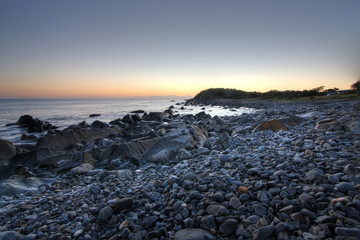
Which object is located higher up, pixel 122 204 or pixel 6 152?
pixel 122 204

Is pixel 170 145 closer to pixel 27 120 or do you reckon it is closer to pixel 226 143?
pixel 226 143

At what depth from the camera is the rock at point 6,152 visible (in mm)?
8085

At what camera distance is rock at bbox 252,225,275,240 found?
7.09 feet

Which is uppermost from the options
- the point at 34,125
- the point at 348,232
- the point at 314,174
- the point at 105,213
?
the point at 314,174

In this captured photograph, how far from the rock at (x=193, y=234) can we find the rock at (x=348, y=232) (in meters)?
1.43

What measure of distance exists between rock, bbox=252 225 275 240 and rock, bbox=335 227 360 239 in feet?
2.21

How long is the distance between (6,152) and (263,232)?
1112 cm

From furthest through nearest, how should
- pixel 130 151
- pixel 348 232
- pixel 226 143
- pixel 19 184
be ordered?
pixel 130 151 < pixel 226 143 < pixel 19 184 < pixel 348 232

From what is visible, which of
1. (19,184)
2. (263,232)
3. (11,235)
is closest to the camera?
(263,232)

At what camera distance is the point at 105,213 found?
3143 millimetres

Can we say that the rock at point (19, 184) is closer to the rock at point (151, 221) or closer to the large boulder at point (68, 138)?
the rock at point (151, 221)

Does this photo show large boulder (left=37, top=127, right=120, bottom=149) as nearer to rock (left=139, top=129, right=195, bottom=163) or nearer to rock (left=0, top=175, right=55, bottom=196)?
rock (left=0, top=175, right=55, bottom=196)

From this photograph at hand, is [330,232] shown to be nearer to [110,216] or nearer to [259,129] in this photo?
[110,216]

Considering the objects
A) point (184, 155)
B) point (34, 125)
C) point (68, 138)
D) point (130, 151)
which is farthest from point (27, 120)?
point (184, 155)
